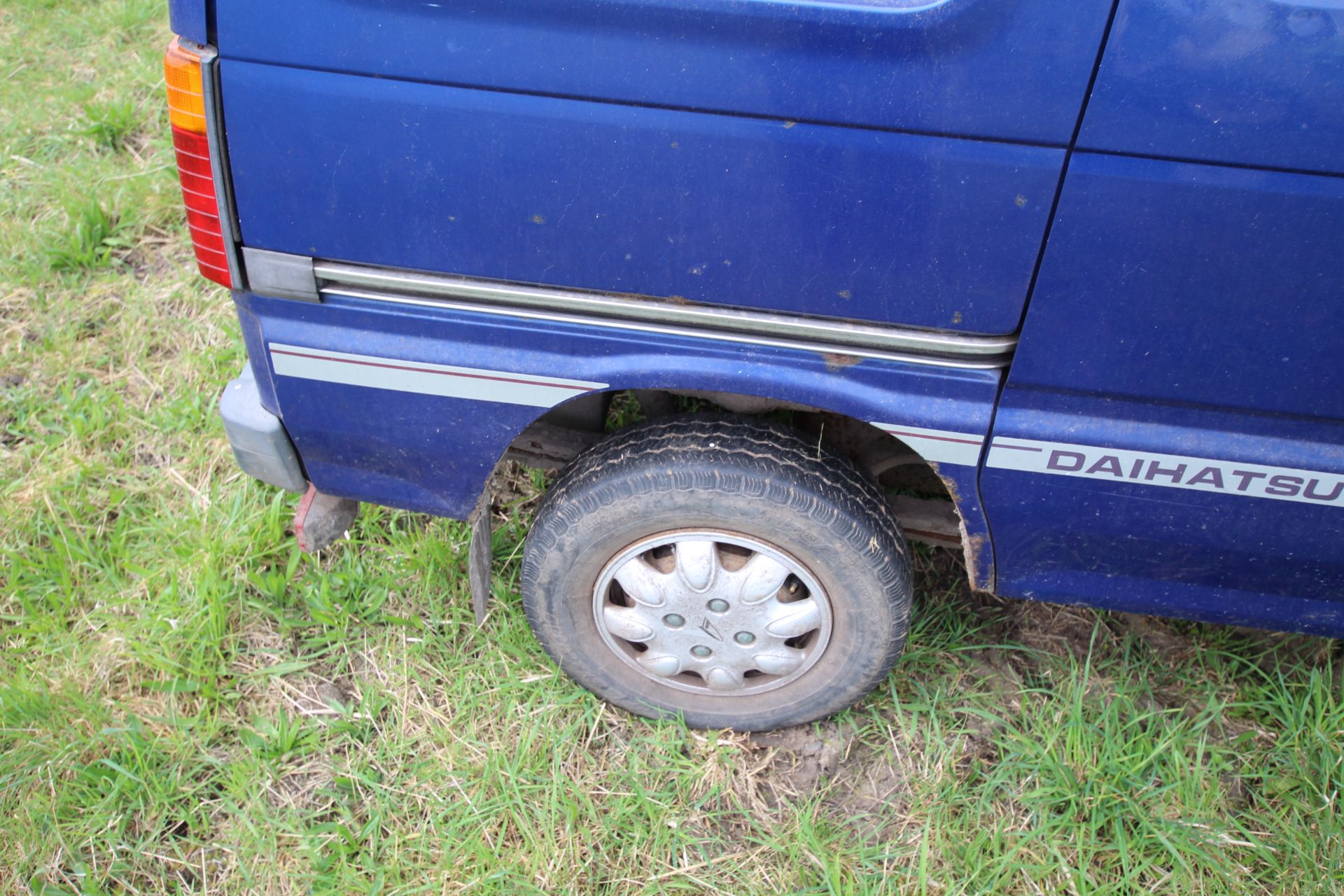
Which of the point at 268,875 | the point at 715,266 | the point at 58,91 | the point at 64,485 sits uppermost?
the point at 715,266

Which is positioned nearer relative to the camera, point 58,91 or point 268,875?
point 268,875

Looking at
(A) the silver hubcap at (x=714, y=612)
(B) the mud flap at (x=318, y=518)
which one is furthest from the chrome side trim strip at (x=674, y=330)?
(B) the mud flap at (x=318, y=518)

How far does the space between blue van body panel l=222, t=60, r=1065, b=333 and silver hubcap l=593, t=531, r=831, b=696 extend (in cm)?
59

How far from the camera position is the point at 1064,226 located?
4.83 ft

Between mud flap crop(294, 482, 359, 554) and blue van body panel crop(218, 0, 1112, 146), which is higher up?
blue van body panel crop(218, 0, 1112, 146)

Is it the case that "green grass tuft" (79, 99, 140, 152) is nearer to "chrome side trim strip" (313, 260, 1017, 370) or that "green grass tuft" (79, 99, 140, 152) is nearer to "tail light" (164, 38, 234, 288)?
"tail light" (164, 38, 234, 288)

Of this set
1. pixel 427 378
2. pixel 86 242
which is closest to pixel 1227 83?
pixel 427 378

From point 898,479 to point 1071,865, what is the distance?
1014 millimetres

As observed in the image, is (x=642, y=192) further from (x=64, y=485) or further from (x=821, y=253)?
(x=64, y=485)

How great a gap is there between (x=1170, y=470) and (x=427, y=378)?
4.55 feet

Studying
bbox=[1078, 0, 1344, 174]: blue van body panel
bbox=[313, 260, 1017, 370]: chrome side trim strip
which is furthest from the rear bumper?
bbox=[1078, 0, 1344, 174]: blue van body panel

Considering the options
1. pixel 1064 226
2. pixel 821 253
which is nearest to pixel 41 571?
pixel 821 253

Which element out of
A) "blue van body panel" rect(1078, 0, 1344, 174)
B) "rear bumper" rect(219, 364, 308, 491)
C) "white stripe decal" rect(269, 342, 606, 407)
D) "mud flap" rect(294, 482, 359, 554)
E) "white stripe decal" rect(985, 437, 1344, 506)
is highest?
"blue van body panel" rect(1078, 0, 1344, 174)

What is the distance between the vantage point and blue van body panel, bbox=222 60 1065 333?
4.80 feet
